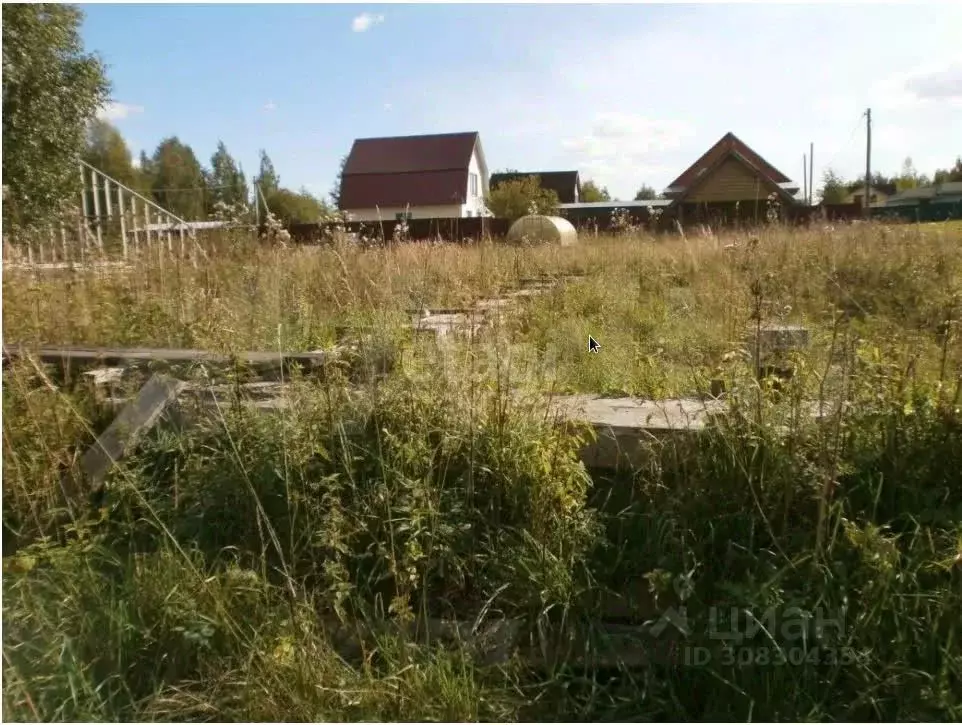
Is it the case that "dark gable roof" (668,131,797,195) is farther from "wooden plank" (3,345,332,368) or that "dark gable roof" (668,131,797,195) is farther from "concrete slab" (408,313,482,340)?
"wooden plank" (3,345,332,368)

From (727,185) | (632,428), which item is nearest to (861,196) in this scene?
(727,185)

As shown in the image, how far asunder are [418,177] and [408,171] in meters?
0.19

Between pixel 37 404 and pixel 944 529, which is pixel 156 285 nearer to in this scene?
pixel 37 404

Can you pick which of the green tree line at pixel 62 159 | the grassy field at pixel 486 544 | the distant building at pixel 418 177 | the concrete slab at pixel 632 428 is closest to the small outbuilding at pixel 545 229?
the distant building at pixel 418 177

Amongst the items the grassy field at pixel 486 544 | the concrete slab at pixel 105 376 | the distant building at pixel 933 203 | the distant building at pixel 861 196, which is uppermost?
the distant building at pixel 861 196

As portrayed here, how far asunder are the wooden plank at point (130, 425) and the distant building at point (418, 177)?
3976mm

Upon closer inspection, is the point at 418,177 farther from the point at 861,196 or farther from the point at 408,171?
the point at 861,196

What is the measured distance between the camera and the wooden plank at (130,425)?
3.09 meters

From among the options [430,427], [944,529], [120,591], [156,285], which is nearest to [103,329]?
[156,285]

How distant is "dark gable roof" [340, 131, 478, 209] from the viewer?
24.3 ft

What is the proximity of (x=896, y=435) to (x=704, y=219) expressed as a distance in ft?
25.4

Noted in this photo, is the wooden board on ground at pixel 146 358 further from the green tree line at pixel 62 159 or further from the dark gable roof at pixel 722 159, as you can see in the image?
the dark gable roof at pixel 722 159

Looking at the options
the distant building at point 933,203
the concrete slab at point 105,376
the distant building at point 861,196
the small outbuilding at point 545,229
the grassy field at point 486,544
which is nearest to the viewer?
the grassy field at point 486,544

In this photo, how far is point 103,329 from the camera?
457cm
